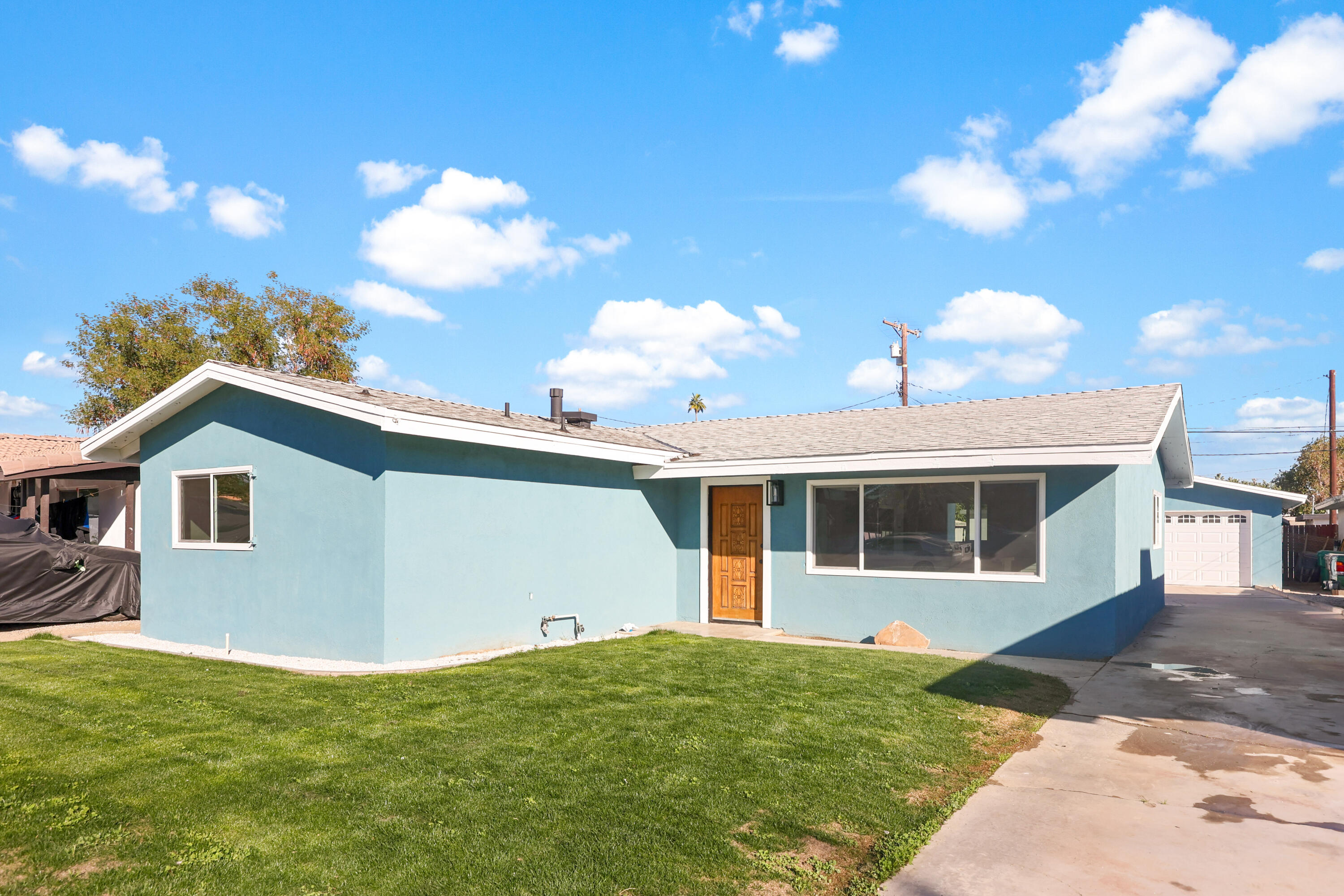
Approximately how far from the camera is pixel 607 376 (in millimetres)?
67938

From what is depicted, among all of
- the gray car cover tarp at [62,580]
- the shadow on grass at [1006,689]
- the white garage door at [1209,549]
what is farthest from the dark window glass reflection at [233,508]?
the white garage door at [1209,549]

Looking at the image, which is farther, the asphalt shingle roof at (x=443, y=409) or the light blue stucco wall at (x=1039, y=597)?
the light blue stucco wall at (x=1039, y=597)

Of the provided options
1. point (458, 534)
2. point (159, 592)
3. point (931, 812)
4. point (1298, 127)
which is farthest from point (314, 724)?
point (1298, 127)

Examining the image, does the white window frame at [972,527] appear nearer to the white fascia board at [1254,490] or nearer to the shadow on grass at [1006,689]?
the shadow on grass at [1006,689]

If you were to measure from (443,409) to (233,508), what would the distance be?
315 centimetres

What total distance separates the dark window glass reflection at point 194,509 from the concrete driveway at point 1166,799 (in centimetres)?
1012

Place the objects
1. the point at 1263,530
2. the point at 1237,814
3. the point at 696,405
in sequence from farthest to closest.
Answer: the point at 696,405 < the point at 1263,530 < the point at 1237,814

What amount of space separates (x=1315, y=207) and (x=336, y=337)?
2897 cm

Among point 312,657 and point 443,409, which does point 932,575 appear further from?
point 312,657

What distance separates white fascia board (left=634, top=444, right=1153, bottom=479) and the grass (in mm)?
2631

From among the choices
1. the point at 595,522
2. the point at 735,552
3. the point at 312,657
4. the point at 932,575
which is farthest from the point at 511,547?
the point at 932,575

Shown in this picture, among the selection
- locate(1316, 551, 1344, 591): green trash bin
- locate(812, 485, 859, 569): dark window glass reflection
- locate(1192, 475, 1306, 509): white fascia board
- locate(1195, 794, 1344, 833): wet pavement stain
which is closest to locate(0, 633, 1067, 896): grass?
locate(1195, 794, 1344, 833): wet pavement stain

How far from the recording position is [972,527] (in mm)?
10578

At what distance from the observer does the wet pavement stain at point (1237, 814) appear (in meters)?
4.34
